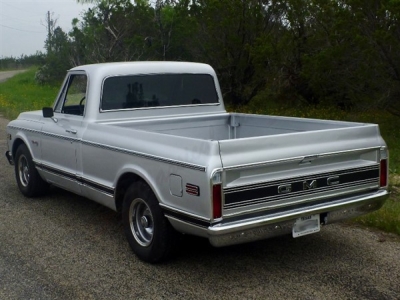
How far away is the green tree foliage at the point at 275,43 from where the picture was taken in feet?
38.7

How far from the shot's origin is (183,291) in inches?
190

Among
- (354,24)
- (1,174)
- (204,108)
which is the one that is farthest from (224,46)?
(204,108)

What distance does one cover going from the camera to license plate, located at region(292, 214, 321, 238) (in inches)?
198

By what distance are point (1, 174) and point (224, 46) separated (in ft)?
28.5

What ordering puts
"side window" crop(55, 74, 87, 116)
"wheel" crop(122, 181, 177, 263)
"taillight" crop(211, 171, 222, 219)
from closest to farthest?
"taillight" crop(211, 171, 222, 219), "wheel" crop(122, 181, 177, 263), "side window" crop(55, 74, 87, 116)

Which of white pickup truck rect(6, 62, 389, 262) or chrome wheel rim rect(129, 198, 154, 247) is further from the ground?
white pickup truck rect(6, 62, 389, 262)

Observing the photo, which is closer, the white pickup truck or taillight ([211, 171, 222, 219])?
taillight ([211, 171, 222, 219])

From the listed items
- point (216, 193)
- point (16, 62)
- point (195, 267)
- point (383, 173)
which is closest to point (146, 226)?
point (195, 267)

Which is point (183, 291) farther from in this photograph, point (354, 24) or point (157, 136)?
point (354, 24)

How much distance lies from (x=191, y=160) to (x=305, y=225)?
1.16 m

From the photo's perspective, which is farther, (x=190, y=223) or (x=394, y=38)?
(x=394, y=38)

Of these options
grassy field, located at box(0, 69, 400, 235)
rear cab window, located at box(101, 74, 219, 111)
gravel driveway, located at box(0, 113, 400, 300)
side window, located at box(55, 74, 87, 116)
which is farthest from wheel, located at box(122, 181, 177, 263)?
grassy field, located at box(0, 69, 400, 235)

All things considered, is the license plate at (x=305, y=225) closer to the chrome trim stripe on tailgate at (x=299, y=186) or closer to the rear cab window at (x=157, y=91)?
the chrome trim stripe on tailgate at (x=299, y=186)

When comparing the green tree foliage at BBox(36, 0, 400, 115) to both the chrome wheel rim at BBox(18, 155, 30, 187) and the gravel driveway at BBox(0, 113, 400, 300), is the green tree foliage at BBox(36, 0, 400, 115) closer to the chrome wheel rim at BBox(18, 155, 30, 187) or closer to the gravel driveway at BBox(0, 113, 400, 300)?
the gravel driveway at BBox(0, 113, 400, 300)
